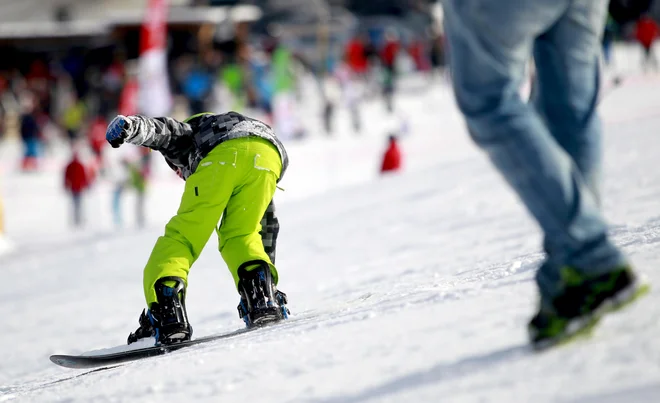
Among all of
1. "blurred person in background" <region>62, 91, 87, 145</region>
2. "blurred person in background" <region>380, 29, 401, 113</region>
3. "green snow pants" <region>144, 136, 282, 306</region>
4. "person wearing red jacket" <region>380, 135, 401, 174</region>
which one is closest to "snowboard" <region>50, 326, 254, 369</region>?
"green snow pants" <region>144, 136, 282, 306</region>

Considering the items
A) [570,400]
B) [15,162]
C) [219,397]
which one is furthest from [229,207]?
[15,162]

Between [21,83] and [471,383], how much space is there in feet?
77.4

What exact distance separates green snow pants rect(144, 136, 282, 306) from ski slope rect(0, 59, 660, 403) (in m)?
0.38

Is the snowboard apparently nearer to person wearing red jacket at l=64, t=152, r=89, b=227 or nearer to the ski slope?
the ski slope

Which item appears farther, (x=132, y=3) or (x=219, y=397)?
(x=132, y=3)

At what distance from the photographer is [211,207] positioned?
3.49 metres

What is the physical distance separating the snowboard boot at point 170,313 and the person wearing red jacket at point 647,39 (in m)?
23.0

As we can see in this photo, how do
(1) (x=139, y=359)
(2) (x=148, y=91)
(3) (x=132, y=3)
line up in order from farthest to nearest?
(3) (x=132, y=3) → (2) (x=148, y=91) → (1) (x=139, y=359)

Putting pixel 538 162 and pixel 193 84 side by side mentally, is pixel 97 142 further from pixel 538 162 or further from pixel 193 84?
pixel 538 162

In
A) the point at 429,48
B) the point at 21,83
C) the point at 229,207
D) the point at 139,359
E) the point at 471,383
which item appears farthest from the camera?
the point at 429,48

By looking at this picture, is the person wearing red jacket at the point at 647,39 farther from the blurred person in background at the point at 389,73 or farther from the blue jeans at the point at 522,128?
the blue jeans at the point at 522,128

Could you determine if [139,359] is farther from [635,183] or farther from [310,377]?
[635,183]

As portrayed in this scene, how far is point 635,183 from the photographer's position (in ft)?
22.1

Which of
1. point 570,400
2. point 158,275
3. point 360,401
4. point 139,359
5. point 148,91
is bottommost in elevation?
point 570,400
